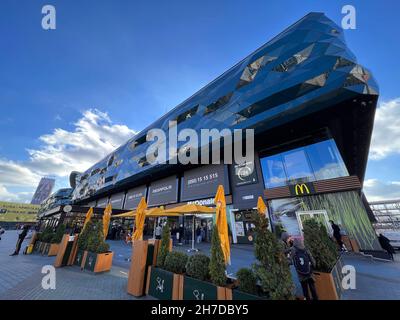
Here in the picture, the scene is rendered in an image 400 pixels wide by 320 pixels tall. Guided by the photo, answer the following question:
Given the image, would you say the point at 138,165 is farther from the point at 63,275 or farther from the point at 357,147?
the point at 357,147

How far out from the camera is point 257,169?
51.3ft

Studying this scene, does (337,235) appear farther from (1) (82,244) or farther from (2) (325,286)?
(1) (82,244)

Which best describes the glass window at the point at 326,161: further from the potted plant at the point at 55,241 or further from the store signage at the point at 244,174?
the potted plant at the point at 55,241

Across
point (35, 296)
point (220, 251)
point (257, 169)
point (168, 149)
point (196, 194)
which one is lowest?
point (35, 296)

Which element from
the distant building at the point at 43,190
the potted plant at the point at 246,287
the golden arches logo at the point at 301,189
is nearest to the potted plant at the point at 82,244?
the potted plant at the point at 246,287

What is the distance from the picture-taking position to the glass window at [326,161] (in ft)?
39.1

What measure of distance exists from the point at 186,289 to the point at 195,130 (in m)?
17.4

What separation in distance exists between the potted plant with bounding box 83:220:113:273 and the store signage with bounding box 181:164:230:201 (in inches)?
444

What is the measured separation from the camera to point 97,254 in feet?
22.9

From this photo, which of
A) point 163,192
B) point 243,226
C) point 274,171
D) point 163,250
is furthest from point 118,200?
point 163,250

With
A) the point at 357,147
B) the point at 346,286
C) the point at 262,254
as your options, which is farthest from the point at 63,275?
the point at 357,147

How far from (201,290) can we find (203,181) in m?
15.5

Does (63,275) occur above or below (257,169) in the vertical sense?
below
